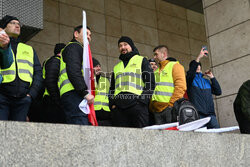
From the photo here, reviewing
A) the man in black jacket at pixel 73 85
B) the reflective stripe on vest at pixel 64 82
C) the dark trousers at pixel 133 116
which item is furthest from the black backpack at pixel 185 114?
the reflective stripe on vest at pixel 64 82

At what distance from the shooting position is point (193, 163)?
4102 mm

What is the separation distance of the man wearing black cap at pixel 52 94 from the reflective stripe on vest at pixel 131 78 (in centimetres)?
79

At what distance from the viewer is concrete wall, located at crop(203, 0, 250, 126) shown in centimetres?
818

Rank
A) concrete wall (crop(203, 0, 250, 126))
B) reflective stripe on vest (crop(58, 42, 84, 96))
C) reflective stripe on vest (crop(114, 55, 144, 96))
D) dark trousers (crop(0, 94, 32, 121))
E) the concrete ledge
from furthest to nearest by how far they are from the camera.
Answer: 1. concrete wall (crop(203, 0, 250, 126))
2. reflective stripe on vest (crop(114, 55, 144, 96))
3. reflective stripe on vest (crop(58, 42, 84, 96))
4. dark trousers (crop(0, 94, 32, 121))
5. the concrete ledge

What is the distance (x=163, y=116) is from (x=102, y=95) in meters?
1.19

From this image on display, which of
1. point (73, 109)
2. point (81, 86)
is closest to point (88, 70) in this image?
point (81, 86)

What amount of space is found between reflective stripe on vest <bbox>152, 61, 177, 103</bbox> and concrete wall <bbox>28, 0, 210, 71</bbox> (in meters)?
4.27

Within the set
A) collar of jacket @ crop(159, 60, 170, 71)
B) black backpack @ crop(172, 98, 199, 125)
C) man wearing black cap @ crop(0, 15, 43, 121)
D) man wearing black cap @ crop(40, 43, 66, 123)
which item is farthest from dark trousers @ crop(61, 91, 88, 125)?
collar of jacket @ crop(159, 60, 170, 71)

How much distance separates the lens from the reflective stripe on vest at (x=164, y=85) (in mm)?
6453

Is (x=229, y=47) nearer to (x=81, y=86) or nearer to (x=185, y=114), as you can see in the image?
(x=185, y=114)

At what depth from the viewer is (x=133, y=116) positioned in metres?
5.55

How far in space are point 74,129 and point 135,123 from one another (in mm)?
2209

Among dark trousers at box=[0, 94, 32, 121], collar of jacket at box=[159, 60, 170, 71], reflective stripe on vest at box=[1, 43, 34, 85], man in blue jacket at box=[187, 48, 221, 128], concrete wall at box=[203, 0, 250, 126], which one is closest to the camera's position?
dark trousers at box=[0, 94, 32, 121]

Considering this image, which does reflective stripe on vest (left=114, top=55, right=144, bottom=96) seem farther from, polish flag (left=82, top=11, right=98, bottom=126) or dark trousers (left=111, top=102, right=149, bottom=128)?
polish flag (left=82, top=11, right=98, bottom=126)
